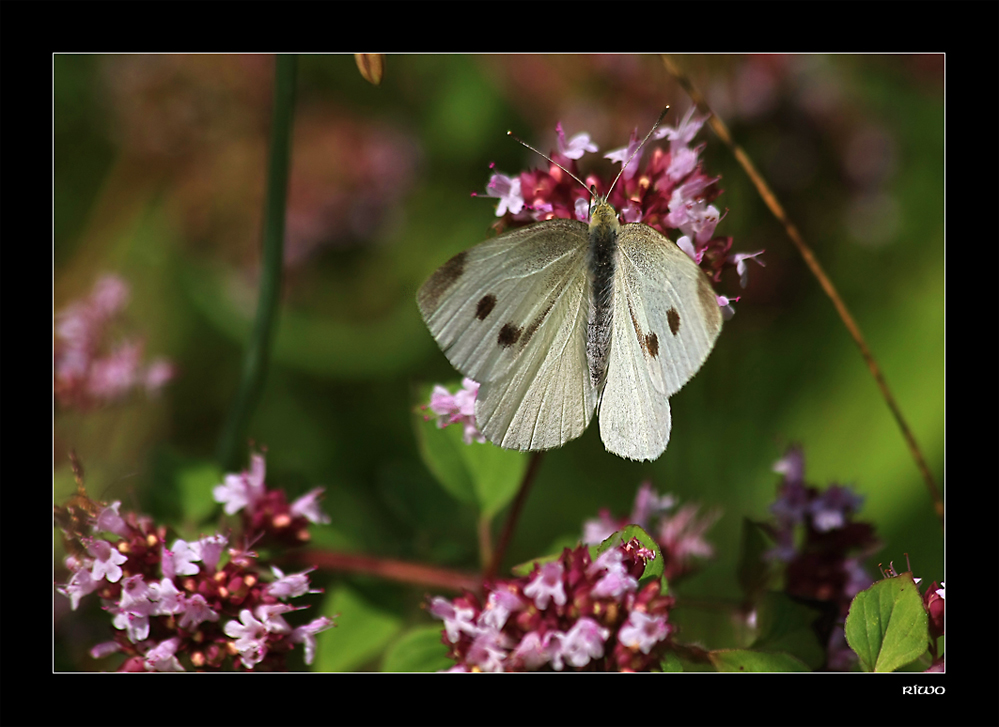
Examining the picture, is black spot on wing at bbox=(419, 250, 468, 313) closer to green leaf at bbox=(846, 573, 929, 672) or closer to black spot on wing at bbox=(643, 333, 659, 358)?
black spot on wing at bbox=(643, 333, 659, 358)

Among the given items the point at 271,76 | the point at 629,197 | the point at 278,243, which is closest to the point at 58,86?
the point at 271,76

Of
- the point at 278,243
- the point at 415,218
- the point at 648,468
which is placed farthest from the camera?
the point at 415,218

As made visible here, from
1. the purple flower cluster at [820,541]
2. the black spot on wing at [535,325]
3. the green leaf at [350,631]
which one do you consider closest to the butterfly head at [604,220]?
the black spot on wing at [535,325]

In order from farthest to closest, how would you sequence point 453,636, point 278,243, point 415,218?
point 415,218 → point 278,243 → point 453,636

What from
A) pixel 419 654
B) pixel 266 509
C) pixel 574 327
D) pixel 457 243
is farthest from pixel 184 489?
pixel 457 243

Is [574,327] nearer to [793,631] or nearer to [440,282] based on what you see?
[440,282]

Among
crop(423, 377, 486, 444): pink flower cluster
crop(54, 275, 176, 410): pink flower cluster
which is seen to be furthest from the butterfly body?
crop(54, 275, 176, 410): pink flower cluster
